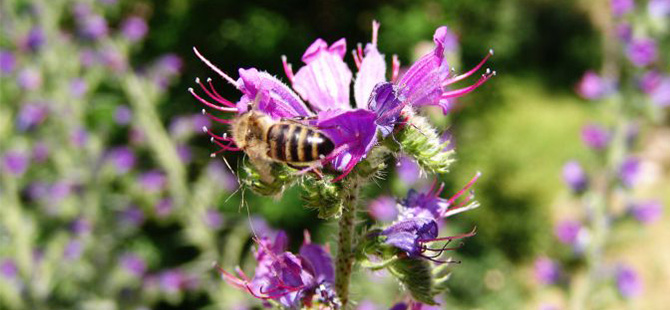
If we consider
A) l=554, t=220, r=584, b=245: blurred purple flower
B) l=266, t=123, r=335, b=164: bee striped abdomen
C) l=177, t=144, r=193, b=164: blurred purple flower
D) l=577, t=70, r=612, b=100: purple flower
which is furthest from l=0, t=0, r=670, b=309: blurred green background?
l=266, t=123, r=335, b=164: bee striped abdomen

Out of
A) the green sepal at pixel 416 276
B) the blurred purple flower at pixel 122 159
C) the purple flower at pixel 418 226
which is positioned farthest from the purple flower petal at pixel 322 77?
the blurred purple flower at pixel 122 159

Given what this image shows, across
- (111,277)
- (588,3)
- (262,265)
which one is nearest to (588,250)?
(262,265)

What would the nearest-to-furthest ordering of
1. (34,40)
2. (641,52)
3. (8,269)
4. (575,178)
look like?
(641,52)
(575,178)
(8,269)
(34,40)

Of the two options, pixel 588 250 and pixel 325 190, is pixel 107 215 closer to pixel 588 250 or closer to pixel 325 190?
pixel 588 250

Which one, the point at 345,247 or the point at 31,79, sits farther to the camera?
the point at 31,79

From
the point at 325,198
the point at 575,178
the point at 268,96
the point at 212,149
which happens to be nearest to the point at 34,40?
the point at 212,149

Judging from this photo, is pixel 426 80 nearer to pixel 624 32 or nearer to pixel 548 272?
pixel 548 272
